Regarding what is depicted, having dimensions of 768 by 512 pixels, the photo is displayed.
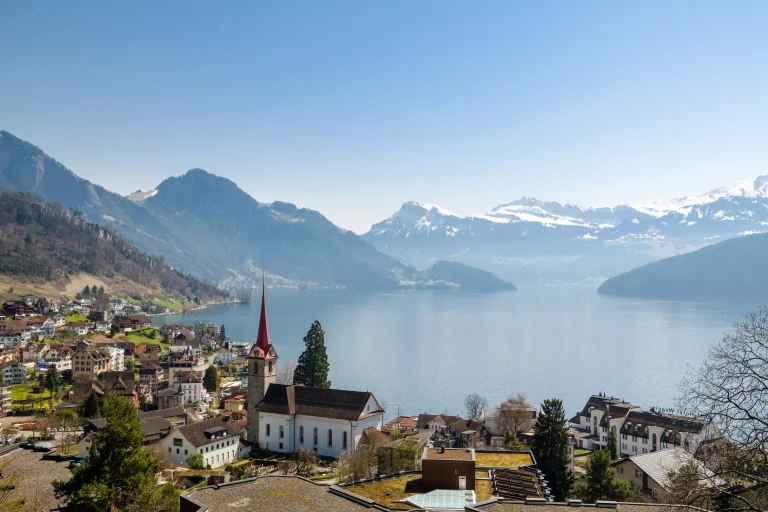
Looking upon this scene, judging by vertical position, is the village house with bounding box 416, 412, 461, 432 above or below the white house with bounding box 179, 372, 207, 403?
below

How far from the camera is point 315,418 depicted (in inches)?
1671

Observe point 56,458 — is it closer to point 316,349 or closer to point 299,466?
point 299,466

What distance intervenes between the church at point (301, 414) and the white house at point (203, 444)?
9.08 feet

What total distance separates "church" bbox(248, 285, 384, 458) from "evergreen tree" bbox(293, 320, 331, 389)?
5679 millimetres

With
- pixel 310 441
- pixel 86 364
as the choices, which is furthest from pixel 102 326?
pixel 310 441

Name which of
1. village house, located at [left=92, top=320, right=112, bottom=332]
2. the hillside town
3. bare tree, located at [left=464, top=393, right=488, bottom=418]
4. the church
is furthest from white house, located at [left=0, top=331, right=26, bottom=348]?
bare tree, located at [left=464, top=393, right=488, bottom=418]

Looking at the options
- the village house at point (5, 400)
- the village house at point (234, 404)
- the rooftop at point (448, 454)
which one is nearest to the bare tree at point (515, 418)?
the village house at point (234, 404)

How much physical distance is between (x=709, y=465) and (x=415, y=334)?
142 meters

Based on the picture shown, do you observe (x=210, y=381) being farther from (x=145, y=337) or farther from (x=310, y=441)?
(x=145, y=337)

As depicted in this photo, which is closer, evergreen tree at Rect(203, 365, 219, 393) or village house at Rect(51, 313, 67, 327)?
evergreen tree at Rect(203, 365, 219, 393)

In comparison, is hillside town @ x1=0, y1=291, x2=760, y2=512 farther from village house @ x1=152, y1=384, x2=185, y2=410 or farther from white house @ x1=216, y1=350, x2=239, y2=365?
white house @ x1=216, y1=350, x2=239, y2=365

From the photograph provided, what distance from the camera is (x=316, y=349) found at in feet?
169

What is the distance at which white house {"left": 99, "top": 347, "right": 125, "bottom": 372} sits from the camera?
8144 cm

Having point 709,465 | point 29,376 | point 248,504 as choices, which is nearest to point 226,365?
point 29,376
